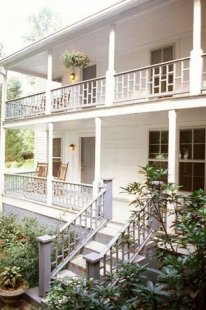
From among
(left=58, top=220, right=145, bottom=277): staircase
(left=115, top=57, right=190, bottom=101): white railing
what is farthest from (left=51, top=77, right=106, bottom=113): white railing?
(left=58, top=220, right=145, bottom=277): staircase

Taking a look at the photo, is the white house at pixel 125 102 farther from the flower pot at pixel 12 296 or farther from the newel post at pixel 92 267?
the flower pot at pixel 12 296

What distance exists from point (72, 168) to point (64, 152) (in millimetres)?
1035

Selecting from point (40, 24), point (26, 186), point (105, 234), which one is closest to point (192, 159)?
point (105, 234)

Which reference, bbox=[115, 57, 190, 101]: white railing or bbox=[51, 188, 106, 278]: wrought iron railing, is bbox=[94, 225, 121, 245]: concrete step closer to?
bbox=[51, 188, 106, 278]: wrought iron railing

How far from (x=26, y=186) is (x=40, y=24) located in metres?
33.6

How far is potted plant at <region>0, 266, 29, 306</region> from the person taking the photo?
6133mm

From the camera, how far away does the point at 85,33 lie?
9.38 meters

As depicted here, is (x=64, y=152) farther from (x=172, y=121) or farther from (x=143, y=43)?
(x=172, y=121)

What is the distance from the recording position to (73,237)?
7.73 m

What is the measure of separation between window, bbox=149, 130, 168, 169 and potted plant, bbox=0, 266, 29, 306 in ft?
18.5

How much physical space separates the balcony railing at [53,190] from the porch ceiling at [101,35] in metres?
4.82

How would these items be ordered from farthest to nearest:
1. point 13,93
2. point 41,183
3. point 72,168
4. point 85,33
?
1. point 13,93
2. point 72,168
3. point 41,183
4. point 85,33

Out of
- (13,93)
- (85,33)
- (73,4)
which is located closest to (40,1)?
(73,4)

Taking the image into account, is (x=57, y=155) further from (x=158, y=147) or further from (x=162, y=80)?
(x=162, y=80)
